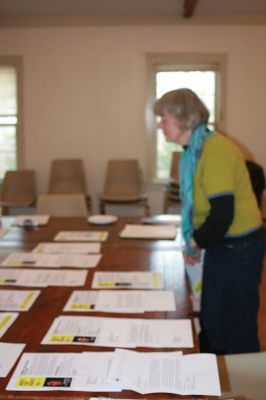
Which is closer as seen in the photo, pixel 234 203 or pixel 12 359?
pixel 12 359

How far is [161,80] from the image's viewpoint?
20.4 feet

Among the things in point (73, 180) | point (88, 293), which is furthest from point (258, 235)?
point (73, 180)

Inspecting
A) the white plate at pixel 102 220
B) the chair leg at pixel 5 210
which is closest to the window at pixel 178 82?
the chair leg at pixel 5 210

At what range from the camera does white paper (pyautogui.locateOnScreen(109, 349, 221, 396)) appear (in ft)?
3.70

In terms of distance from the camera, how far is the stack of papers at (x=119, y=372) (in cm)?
114

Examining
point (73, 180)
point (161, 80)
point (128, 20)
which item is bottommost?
point (73, 180)

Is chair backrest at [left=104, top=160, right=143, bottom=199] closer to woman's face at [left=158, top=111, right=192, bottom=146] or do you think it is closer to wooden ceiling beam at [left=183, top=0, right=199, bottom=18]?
wooden ceiling beam at [left=183, top=0, right=199, bottom=18]

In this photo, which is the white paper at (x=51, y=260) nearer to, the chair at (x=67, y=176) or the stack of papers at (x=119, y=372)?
the stack of papers at (x=119, y=372)

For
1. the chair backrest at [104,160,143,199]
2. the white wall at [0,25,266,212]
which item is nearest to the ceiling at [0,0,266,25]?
the white wall at [0,25,266,212]

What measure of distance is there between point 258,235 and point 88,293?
2.45 ft

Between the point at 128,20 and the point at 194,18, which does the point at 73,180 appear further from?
the point at 194,18

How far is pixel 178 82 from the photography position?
623cm

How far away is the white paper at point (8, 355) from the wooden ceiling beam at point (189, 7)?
15.8 feet

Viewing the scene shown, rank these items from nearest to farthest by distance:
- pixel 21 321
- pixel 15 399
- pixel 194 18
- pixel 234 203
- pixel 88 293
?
pixel 15 399, pixel 21 321, pixel 88 293, pixel 234 203, pixel 194 18
